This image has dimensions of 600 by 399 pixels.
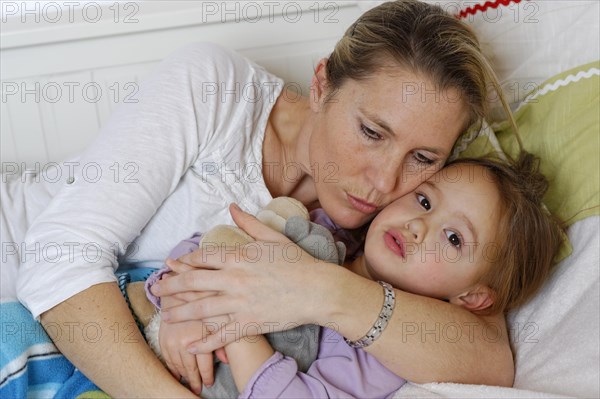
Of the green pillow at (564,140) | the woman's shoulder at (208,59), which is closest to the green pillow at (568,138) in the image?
the green pillow at (564,140)

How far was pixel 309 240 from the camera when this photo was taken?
4.38 feet

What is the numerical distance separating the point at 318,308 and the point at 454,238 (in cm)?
32

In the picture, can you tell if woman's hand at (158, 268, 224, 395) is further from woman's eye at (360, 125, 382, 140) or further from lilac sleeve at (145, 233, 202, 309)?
woman's eye at (360, 125, 382, 140)

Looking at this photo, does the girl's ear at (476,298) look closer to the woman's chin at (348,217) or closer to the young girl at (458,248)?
the young girl at (458,248)

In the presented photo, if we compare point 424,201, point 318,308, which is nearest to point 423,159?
point 424,201

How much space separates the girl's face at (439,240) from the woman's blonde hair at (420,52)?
18 cm

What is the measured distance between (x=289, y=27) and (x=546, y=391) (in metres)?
1.17

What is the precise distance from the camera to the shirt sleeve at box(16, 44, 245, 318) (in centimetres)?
133

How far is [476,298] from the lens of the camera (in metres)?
1.44

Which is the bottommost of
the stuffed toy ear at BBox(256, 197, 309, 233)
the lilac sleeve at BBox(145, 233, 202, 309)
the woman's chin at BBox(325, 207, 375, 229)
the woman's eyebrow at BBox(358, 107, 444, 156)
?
the lilac sleeve at BBox(145, 233, 202, 309)

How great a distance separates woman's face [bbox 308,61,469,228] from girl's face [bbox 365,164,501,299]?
5 centimetres

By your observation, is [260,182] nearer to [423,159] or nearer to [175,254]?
[175,254]

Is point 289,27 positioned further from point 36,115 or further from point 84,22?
point 36,115

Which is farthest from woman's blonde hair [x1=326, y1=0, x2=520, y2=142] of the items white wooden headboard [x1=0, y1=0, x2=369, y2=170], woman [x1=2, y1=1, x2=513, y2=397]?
white wooden headboard [x1=0, y1=0, x2=369, y2=170]
